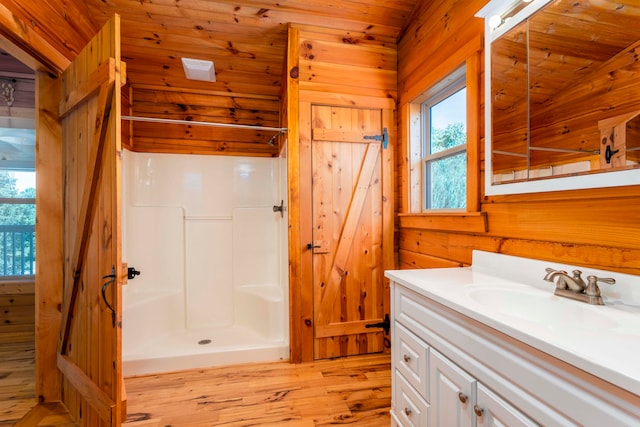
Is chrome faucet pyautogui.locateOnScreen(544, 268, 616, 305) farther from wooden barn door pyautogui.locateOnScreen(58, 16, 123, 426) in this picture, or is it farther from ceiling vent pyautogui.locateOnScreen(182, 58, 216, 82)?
ceiling vent pyautogui.locateOnScreen(182, 58, 216, 82)

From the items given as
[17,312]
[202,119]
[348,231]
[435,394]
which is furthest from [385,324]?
[17,312]

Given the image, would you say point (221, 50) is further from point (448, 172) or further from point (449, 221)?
point (449, 221)

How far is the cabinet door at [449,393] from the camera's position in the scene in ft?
3.17

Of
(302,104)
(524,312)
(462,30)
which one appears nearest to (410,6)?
(462,30)

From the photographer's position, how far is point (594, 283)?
99 cm

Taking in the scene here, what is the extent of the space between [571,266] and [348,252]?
4.82 ft

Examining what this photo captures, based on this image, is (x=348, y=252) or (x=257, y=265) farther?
(x=257, y=265)

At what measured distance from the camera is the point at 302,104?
7.54 ft

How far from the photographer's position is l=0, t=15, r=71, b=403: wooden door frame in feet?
5.85

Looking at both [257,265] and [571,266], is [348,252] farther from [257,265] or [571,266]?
[571,266]

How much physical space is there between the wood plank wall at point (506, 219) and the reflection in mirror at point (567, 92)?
136 millimetres

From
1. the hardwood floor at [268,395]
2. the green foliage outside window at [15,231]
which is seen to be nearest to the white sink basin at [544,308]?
the hardwood floor at [268,395]

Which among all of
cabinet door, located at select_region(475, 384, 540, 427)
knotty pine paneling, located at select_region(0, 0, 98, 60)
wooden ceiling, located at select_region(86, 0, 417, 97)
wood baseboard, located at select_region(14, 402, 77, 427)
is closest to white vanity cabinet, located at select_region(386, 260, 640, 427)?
cabinet door, located at select_region(475, 384, 540, 427)

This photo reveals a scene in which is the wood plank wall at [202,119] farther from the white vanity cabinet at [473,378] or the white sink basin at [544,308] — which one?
the white sink basin at [544,308]
